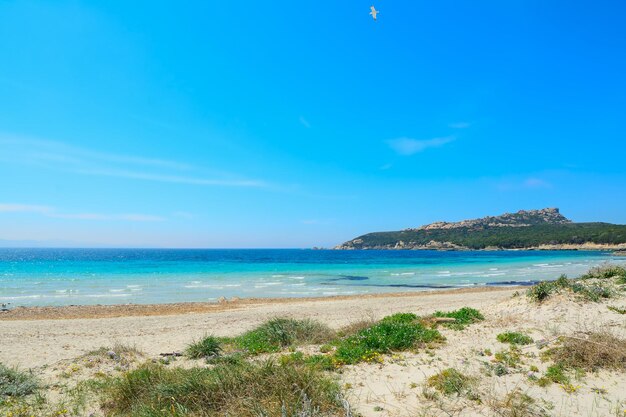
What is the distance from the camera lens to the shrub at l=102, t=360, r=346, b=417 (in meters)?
5.25

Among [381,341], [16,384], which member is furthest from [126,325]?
[381,341]

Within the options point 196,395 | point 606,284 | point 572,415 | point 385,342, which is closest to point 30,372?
point 196,395

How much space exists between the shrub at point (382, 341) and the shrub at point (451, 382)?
5.70 ft

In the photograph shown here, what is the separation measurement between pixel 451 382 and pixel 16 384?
808 cm

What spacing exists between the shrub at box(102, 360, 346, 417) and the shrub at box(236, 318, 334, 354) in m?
3.44

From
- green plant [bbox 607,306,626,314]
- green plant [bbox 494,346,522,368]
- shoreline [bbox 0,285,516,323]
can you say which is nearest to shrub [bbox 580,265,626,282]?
green plant [bbox 607,306,626,314]

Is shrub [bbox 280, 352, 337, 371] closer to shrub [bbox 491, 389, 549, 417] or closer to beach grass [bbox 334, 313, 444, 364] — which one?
beach grass [bbox 334, 313, 444, 364]

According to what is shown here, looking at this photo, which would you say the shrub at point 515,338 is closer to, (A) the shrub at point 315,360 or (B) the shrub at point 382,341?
(B) the shrub at point 382,341

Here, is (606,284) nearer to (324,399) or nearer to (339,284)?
(324,399)

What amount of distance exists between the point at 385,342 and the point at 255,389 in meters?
4.21

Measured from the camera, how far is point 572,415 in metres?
5.52

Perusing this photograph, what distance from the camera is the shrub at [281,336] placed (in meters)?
9.95

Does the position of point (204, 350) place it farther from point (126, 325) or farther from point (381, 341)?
point (126, 325)

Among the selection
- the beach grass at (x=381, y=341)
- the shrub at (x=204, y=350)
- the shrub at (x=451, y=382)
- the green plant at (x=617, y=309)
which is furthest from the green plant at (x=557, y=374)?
the shrub at (x=204, y=350)
